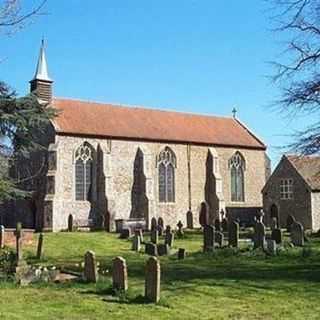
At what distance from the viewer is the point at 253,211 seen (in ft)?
157

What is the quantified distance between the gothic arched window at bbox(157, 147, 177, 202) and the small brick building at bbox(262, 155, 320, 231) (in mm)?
7408

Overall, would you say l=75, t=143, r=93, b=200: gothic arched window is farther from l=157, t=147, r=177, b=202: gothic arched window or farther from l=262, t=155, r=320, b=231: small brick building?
l=262, t=155, r=320, b=231: small brick building

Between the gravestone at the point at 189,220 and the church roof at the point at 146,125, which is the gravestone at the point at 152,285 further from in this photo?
the gravestone at the point at 189,220

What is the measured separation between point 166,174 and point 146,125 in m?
4.30

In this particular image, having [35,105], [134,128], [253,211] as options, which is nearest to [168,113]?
[134,128]

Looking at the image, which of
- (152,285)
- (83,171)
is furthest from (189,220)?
(152,285)

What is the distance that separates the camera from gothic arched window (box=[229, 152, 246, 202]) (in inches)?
1923

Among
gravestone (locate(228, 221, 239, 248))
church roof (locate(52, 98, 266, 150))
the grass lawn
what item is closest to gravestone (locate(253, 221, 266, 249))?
gravestone (locate(228, 221, 239, 248))

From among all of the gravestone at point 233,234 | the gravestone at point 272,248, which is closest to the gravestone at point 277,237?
the gravestone at point 233,234

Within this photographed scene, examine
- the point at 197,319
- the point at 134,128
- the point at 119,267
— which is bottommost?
the point at 197,319

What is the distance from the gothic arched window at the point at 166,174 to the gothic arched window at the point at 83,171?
19.6ft

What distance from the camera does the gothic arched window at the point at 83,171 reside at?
40.8m

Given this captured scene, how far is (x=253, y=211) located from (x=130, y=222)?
14.0 metres

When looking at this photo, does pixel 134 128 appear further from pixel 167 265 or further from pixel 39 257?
pixel 167 265
